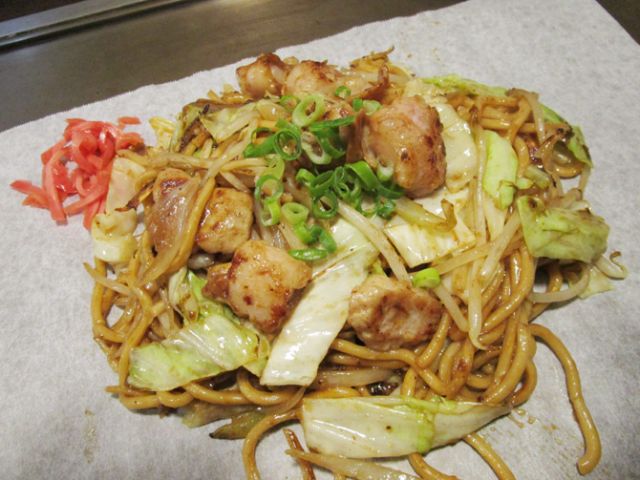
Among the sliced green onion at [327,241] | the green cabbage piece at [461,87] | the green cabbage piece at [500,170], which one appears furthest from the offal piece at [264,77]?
the green cabbage piece at [500,170]

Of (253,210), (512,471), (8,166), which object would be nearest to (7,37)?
(8,166)

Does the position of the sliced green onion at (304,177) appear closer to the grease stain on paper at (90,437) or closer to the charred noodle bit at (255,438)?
the charred noodle bit at (255,438)

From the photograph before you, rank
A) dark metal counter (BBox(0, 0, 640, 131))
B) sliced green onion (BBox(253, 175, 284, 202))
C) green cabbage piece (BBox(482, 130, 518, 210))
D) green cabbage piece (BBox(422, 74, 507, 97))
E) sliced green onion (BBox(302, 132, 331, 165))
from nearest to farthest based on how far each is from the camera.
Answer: sliced green onion (BBox(253, 175, 284, 202)), sliced green onion (BBox(302, 132, 331, 165)), green cabbage piece (BBox(482, 130, 518, 210)), green cabbage piece (BBox(422, 74, 507, 97)), dark metal counter (BBox(0, 0, 640, 131))

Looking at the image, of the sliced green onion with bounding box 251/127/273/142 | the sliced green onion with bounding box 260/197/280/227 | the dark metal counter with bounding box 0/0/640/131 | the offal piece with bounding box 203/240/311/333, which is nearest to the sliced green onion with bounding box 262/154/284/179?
the sliced green onion with bounding box 260/197/280/227

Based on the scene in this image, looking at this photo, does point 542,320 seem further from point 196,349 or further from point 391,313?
point 196,349

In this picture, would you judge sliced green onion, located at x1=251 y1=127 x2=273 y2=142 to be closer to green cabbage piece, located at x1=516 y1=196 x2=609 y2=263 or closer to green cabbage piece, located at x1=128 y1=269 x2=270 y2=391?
green cabbage piece, located at x1=128 y1=269 x2=270 y2=391

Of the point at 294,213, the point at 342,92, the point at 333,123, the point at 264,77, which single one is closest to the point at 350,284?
the point at 294,213

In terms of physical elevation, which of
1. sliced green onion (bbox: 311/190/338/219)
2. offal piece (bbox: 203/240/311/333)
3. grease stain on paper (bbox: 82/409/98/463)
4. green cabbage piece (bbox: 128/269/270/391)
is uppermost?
sliced green onion (bbox: 311/190/338/219)
